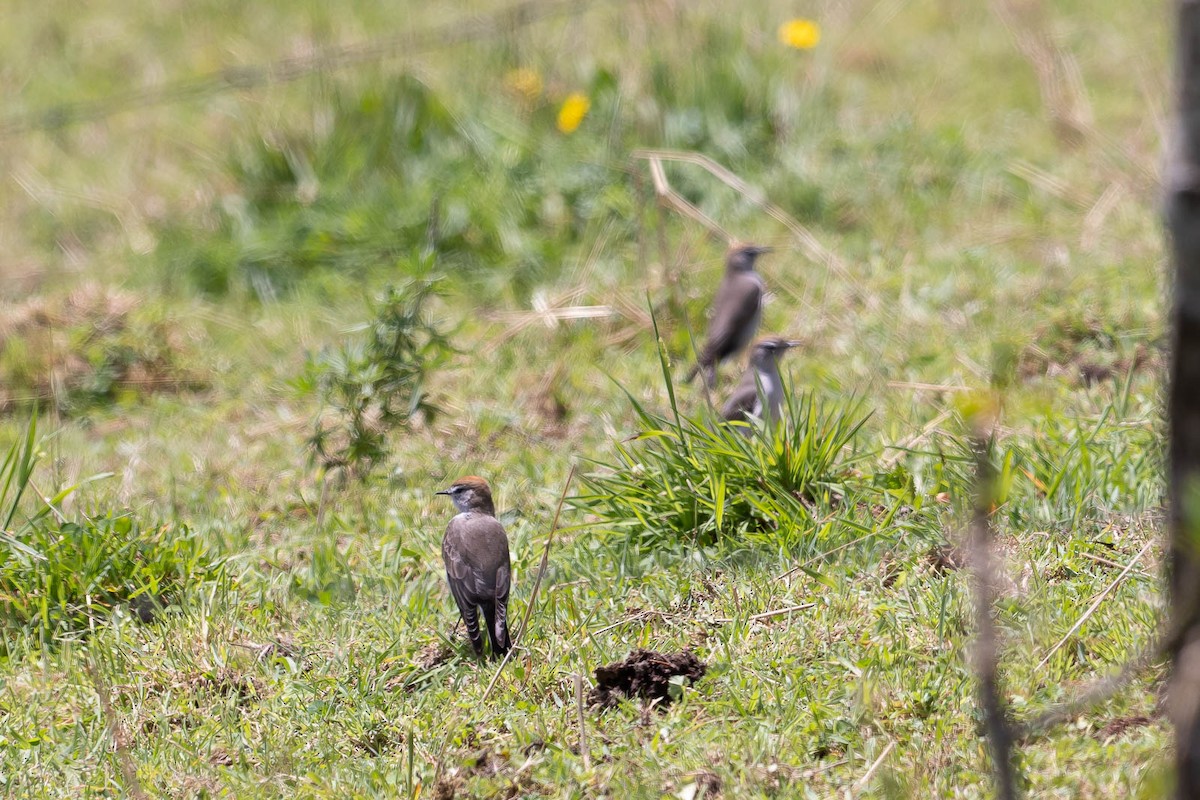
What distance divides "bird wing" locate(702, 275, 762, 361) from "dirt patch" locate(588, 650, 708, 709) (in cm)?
335

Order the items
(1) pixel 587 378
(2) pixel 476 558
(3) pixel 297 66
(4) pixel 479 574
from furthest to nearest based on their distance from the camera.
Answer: (3) pixel 297 66 < (1) pixel 587 378 < (2) pixel 476 558 < (4) pixel 479 574

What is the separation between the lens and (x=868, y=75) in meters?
11.0

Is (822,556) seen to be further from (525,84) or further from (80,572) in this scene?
(525,84)

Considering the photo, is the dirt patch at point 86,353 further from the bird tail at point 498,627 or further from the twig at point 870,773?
the twig at point 870,773

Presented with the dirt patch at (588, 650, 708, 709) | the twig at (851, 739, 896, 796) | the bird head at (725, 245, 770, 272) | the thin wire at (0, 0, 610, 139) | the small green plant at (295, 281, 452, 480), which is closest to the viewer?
the twig at (851, 739, 896, 796)

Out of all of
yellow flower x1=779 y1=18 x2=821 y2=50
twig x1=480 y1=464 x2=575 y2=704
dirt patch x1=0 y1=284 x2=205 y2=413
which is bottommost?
dirt patch x1=0 y1=284 x2=205 y2=413

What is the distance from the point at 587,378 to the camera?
24.3 ft

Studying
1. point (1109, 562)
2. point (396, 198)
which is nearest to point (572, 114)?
point (396, 198)

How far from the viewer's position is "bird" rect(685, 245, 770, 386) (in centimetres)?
741

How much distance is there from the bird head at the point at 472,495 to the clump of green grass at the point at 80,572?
1026mm

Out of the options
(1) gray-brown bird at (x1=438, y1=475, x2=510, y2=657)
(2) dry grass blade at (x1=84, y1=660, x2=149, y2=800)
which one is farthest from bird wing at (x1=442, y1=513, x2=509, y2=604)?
(2) dry grass blade at (x1=84, y1=660, x2=149, y2=800)

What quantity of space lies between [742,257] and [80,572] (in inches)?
162

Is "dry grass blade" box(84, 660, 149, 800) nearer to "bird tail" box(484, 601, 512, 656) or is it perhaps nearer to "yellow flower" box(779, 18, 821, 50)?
"bird tail" box(484, 601, 512, 656)

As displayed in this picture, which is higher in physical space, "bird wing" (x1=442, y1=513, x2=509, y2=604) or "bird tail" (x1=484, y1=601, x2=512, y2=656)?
"bird wing" (x1=442, y1=513, x2=509, y2=604)
